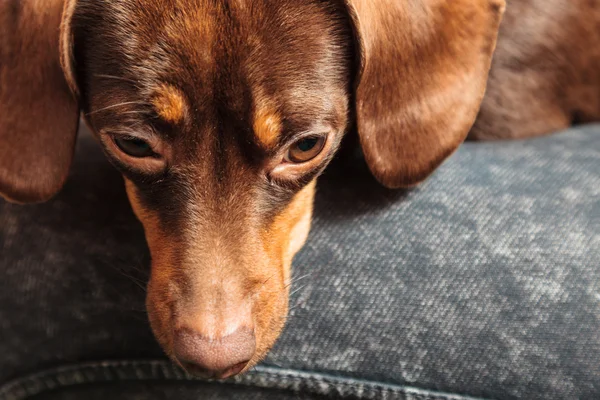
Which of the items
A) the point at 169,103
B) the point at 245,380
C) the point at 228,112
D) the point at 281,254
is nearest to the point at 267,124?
the point at 228,112

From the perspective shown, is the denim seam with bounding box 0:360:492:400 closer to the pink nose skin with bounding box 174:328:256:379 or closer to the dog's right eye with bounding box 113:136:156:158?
the pink nose skin with bounding box 174:328:256:379

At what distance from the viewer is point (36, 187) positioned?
149 cm

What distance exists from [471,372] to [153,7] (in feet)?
3.22

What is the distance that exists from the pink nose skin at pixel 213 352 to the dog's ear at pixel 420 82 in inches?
19.8

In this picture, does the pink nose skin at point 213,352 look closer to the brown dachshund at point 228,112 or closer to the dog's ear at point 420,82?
the brown dachshund at point 228,112

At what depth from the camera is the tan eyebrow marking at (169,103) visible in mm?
1304

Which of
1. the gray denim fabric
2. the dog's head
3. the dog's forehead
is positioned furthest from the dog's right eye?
the gray denim fabric

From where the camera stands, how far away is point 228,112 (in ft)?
4.35

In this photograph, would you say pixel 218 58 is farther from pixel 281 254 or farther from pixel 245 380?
pixel 245 380

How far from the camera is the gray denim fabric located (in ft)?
4.50

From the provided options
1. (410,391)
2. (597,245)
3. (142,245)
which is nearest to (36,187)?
(142,245)

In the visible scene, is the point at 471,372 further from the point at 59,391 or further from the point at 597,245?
the point at 59,391

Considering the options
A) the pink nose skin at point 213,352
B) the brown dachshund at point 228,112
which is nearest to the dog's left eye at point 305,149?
the brown dachshund at point 228,112

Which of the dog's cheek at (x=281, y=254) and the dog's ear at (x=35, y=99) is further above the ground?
the dog's ear at (x=35, y=99)
